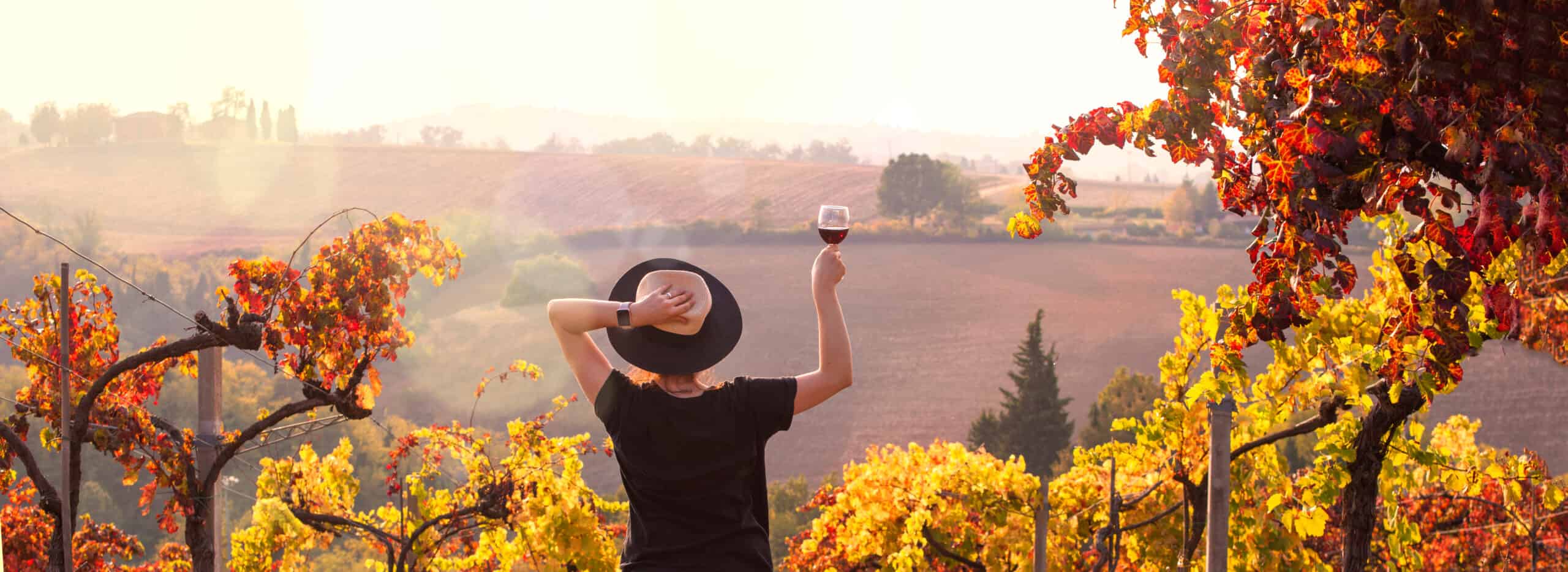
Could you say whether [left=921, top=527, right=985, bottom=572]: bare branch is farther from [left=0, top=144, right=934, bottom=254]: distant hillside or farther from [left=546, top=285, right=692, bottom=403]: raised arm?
[left=0, top=144, right=934, bottom=254]: distant hillside

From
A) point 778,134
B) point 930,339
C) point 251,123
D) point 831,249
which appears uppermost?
point 778,134

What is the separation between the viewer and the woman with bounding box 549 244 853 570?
6.84ft

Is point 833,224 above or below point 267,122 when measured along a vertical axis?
below

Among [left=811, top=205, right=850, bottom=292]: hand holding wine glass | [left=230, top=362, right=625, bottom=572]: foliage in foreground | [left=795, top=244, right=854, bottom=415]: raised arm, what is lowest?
[left=230, top=362, right=625, bottom=572]: foliage in foreground

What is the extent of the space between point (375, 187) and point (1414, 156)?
7932cm

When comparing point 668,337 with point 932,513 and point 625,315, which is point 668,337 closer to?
point 625,315

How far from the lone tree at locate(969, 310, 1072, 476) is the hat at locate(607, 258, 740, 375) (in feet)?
126

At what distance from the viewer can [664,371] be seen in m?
2.14

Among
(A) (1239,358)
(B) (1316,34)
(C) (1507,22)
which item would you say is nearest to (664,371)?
(B) (1316,34)

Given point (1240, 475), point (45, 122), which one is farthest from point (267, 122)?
point (1240, 475)

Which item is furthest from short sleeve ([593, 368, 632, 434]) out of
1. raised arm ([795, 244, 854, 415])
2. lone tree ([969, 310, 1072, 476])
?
lone tree ([969, 310, 1072, 476])

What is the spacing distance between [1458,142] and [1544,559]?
1125 centimetres

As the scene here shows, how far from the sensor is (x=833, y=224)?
2.43 meters

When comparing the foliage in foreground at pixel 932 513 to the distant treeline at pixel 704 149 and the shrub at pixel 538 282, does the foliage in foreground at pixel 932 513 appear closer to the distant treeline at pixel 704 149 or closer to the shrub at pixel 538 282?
the shrub at pixel 538 282
